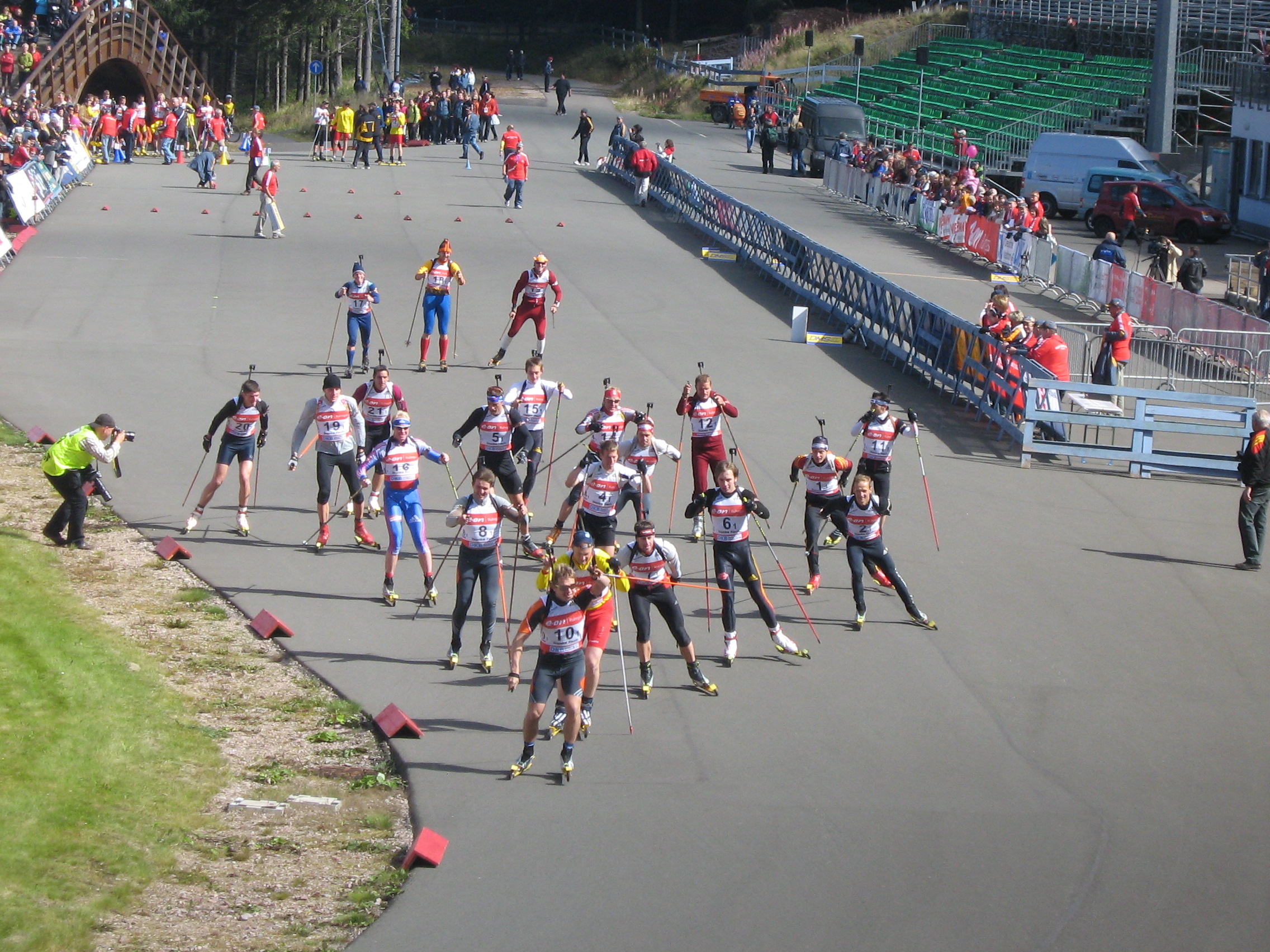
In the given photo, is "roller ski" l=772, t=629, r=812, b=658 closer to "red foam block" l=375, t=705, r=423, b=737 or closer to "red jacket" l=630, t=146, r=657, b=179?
"red foam block" l=375, t=705, r=423, b=737

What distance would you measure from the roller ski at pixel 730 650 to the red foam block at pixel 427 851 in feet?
13.4

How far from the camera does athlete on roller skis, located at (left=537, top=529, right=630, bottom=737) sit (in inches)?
448

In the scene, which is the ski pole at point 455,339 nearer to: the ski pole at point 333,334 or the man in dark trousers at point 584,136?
the ski pole at point 333,334

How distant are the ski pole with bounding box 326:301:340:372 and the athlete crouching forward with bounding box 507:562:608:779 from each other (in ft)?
37.6

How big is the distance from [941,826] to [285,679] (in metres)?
5.56

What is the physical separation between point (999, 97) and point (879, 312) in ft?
106

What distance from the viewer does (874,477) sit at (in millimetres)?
16469

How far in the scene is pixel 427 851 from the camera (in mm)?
9742

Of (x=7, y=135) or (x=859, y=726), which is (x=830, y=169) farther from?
(x=859, y=726)

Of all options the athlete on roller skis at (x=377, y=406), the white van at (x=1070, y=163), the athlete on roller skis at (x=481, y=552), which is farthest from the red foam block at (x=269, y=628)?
the white van at (x=1070, y=163)

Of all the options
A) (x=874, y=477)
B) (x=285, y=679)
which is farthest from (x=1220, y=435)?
(x=285, y=679)

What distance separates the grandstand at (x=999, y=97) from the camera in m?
51.8

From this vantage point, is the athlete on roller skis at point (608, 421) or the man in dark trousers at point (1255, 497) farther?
the man in dark trousers at point (1255, 497)

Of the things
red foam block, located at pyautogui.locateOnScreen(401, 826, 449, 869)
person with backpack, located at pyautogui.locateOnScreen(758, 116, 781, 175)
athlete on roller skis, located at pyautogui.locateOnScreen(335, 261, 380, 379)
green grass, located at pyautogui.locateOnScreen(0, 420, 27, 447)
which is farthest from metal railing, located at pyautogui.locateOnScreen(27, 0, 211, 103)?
red foam block, located at pyautogui.locateOnScreen(401, 826, 449, 869)
